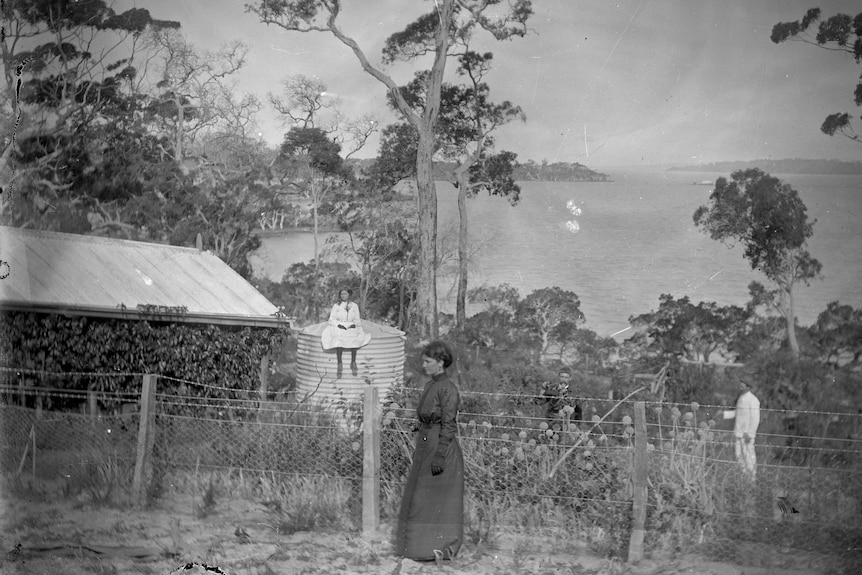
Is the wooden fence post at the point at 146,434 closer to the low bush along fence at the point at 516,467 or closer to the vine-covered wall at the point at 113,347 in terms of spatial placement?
the low bush along fence at the point at 516,467

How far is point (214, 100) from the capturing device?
173 inches

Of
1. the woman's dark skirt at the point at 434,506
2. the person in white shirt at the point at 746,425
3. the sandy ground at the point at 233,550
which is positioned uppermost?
the person in white shirt at the point at 746,425

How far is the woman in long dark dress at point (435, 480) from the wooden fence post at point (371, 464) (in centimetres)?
27

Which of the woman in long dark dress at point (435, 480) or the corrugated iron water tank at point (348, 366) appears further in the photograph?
the corrugated iron water tank at point (348, 366)

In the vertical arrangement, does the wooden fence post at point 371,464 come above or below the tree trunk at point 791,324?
below

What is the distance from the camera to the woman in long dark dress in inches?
144

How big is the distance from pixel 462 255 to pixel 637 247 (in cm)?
87

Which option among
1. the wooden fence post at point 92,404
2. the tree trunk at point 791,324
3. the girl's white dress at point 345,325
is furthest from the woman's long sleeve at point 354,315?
the tree trunk at point 791,324

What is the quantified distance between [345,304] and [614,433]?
1.61 m

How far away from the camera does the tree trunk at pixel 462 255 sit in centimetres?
439

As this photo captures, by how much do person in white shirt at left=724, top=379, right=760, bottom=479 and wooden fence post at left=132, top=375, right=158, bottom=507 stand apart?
9.36 ft

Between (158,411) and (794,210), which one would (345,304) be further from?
(794,210)

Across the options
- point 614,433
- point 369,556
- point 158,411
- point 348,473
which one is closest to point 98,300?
point 158,411

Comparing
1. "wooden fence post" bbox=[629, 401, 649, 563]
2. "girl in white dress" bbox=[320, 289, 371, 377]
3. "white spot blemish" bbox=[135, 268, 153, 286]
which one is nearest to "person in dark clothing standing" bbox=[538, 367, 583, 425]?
"wooden fence post" bbox=[629, 401, 649, 563]
